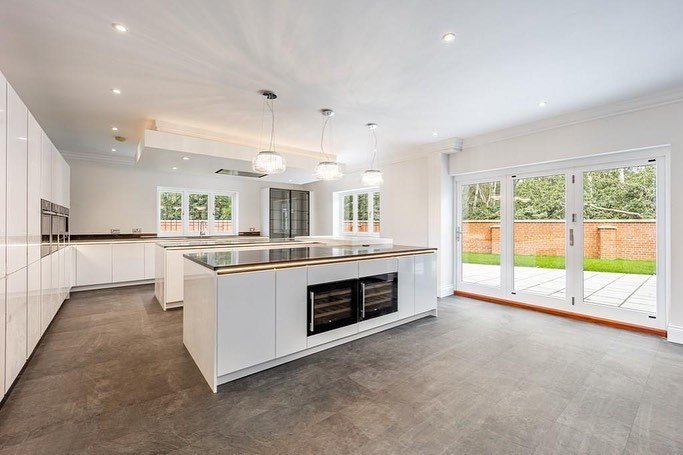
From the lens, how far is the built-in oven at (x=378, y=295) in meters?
3.22

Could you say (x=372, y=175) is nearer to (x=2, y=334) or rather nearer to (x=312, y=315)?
(x=312, y=315)

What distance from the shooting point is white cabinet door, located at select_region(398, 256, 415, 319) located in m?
3.66

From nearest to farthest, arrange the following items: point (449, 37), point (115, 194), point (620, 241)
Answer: point (449, 37), point (620, 241), point (115, 194)

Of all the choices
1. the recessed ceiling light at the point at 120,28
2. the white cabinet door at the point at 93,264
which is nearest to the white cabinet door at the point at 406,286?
the recessed ceiling light at the point at 120,28

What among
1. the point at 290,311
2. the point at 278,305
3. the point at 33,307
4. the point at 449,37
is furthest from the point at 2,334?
the point at 449,37

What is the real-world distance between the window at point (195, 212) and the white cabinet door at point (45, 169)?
3293 mm

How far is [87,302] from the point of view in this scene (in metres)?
4.75


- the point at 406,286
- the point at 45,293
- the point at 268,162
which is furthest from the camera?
the point at 406,286

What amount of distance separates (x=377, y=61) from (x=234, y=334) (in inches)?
100.0

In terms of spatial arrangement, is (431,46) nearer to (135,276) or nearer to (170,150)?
(170,150)

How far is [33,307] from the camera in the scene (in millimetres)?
2764

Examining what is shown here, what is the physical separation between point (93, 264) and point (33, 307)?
318cm

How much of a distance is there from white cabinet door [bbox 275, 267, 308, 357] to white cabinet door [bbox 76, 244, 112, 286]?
187 inches

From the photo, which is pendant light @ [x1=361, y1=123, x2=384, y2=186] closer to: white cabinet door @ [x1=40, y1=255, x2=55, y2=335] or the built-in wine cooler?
the built-in wine cooler
